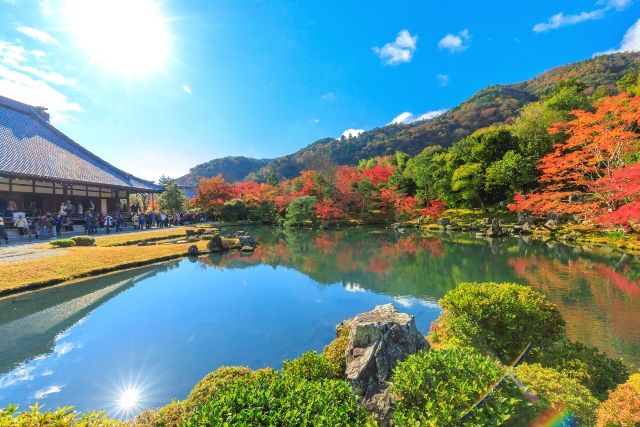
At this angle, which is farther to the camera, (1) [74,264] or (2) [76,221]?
(2) [76,221]

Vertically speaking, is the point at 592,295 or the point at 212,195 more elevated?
the point at 212,195

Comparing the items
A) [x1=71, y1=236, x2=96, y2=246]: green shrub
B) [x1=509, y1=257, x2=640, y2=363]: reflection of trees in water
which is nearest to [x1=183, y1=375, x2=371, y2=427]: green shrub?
[x1=509, y1=257, x2=640, y2=363]: reflection of trees in water

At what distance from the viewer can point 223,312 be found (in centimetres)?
869

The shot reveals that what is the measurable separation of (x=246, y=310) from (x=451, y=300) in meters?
5.85

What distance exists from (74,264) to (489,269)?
654 inches

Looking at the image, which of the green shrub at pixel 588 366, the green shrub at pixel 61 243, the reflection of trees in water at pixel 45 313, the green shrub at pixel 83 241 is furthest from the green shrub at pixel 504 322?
the green shrub at pixel 83 241

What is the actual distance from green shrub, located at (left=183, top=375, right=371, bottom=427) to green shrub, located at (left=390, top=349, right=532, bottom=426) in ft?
1.64

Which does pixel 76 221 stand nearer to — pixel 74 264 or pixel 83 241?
pixel 83 241

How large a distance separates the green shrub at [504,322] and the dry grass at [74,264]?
1220 centimetres

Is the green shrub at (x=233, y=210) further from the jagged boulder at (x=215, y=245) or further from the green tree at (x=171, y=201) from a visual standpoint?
the jagged boulder at (x=215, y=245)

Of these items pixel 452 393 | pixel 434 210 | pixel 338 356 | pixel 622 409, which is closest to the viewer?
pixel 452 393

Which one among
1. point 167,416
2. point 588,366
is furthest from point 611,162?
point 167,416

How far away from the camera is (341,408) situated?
8.07ft

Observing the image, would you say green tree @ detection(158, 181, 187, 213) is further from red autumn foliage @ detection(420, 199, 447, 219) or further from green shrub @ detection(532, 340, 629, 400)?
green shrub @ detection(532, 340, 629, 400)
